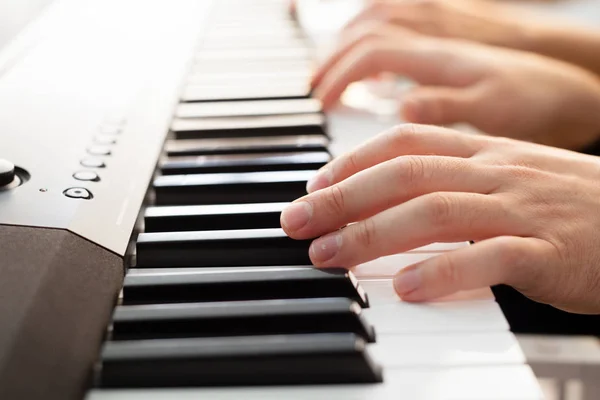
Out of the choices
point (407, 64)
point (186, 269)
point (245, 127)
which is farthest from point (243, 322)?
point (407, 64)

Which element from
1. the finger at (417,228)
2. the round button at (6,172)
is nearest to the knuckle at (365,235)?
the finger at (417,228)

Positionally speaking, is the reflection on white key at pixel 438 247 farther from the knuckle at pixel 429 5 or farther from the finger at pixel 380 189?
the knuckle at pixel 429 5

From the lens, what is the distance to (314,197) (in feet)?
2.35

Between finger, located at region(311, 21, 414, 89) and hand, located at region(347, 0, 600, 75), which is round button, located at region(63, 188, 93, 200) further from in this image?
hand, located at region(347, 0, 600, 75)

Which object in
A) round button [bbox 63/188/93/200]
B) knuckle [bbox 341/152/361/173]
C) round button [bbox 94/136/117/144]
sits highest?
round button [bbox 94/136/117/144]

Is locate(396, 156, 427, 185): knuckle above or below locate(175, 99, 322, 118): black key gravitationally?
below

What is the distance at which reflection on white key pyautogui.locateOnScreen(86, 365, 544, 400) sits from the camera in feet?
1.73

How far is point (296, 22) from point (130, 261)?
3.02ft

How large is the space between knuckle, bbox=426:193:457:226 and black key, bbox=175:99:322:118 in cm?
40

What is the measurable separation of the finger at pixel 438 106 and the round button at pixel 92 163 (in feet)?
1.67

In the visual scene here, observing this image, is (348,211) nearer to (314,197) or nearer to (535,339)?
(314,197)

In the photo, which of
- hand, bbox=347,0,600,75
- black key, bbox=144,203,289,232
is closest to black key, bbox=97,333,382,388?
black key, bbox=144,203,289,232

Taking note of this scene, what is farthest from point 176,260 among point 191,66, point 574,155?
point 191,66

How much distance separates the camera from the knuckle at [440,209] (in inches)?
27.7
